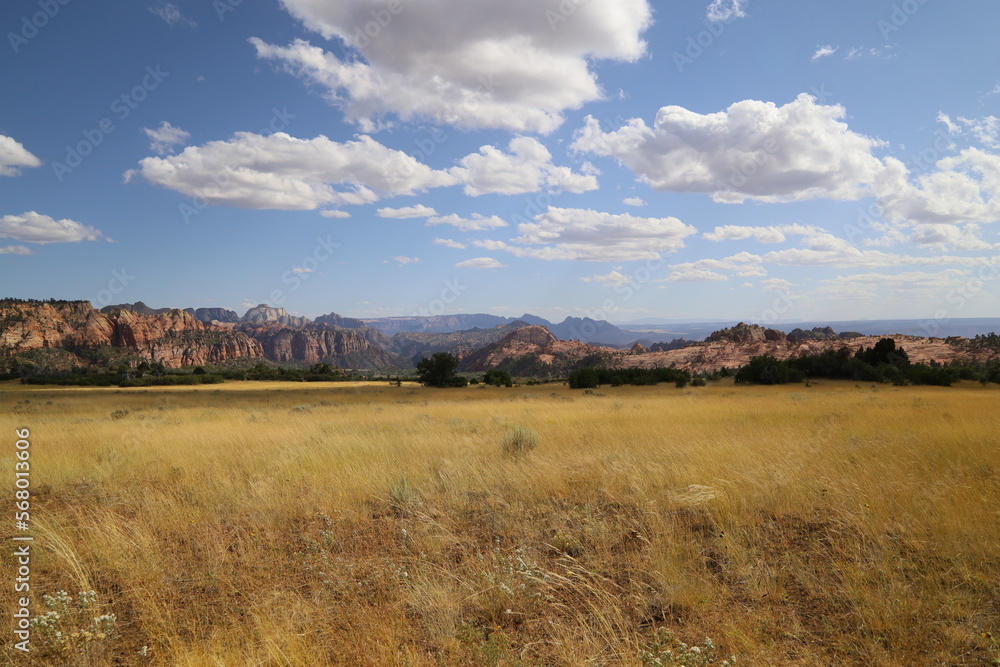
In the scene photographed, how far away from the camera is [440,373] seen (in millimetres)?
42062

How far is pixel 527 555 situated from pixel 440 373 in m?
38.1

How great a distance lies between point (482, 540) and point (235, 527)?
297cm

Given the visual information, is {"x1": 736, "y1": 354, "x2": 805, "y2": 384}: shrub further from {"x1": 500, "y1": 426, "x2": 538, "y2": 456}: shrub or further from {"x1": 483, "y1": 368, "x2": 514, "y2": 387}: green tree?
{"x1": 500, "y1": 426, "x2": 538, "y2": 456}: shrub

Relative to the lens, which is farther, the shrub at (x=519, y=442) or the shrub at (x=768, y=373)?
the shrub at (x=768, y=373)

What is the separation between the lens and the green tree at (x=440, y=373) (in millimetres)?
42031

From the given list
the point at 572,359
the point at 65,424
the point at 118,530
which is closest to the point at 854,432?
the point at 118,530

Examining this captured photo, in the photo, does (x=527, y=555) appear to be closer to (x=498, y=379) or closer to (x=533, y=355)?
(x=498, y=379)

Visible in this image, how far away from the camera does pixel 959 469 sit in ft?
21.4

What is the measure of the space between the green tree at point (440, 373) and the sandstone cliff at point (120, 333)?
91.8 metres

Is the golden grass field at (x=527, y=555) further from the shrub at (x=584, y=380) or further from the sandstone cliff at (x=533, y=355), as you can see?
the sandstone cliff at (x=533, y=355)

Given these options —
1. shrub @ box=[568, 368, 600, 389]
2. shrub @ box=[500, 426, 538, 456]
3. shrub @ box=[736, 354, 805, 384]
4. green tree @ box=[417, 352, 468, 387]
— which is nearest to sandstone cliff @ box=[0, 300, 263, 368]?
green tree @ box=[417, 352, 468, 387]

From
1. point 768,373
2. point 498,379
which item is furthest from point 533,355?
point 768,373

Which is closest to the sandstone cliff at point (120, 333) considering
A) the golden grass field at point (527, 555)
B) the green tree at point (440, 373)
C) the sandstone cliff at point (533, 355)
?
the sandstone cliff at point (533, 355)

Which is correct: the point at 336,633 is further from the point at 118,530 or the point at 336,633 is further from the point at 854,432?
the point at 854,432
